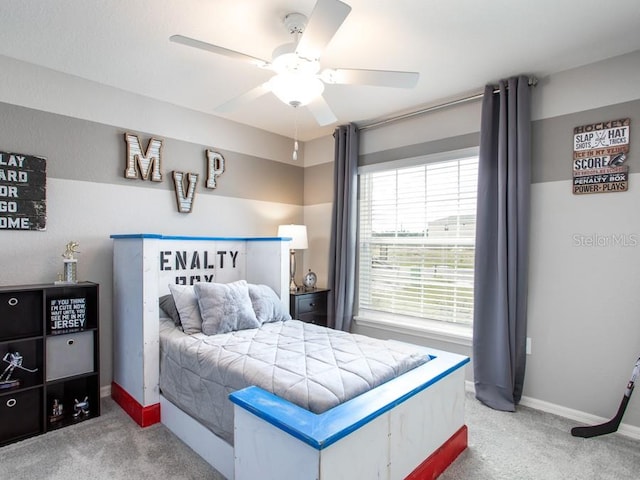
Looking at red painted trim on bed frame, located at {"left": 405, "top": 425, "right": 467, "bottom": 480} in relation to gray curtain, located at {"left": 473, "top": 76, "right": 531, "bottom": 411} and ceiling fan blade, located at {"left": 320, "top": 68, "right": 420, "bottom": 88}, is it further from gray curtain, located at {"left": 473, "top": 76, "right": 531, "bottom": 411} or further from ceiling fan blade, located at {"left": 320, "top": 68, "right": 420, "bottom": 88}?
ceiling fan blade, located at {"left": 320, "top": 68, "right": 420, "bottom": 88}

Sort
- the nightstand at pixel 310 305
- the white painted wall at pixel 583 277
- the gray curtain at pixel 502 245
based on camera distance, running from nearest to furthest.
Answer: the white painted wall at pixel 583 277 → the gray curtain at pixel 502 245 → the nightstand at pixel 310 305

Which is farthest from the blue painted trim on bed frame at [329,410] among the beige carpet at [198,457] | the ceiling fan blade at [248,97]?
the ceiling fan blade at [248,97]

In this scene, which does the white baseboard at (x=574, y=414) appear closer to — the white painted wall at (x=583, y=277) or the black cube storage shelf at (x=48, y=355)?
the white painted wall at (x=583, y=277)

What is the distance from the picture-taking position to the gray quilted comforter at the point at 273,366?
5.26ft

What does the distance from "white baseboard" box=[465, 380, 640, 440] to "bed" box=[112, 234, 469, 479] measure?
0.89 m

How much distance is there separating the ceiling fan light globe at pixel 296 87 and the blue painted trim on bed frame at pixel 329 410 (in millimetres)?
1495

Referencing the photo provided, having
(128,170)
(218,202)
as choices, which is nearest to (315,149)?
(218,202)

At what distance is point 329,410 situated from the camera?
1.43 metres

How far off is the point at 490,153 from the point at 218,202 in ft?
8.22

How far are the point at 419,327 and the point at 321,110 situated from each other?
2.13 m

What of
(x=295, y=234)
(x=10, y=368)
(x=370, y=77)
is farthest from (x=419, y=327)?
(x=10, y=368)

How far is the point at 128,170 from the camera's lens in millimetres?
2945

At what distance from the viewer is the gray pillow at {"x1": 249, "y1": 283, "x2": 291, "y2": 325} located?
276 centimetres

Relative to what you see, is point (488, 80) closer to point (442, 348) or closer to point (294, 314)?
point (442, 348)
